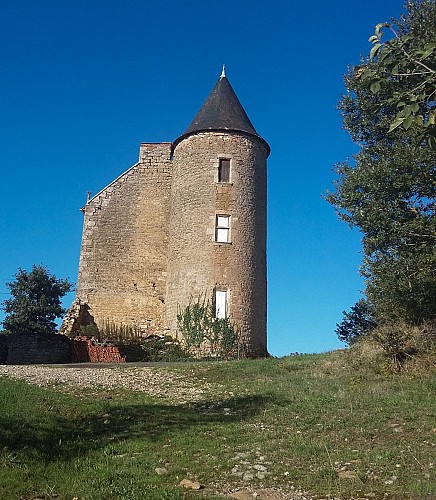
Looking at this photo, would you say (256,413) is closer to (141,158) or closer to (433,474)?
(433,474)

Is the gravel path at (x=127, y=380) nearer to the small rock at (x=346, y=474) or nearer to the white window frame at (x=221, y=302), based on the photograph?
the small rock at (x=346, y=474)

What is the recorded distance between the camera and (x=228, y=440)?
9164 millimetres

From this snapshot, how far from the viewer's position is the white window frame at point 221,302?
24344mm

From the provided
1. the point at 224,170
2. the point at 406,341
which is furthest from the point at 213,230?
the point at 406,341

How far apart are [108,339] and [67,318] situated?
106 inches

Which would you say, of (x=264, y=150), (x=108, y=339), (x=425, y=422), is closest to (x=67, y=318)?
(x=108, y=339)

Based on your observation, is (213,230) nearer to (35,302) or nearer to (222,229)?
(222,229)

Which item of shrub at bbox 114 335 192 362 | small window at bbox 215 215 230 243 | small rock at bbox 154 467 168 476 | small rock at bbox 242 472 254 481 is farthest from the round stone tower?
small rock at bbox 242 472 254 481

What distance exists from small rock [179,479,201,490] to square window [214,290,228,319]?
55.4 feet

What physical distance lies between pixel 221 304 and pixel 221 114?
882 centimetres

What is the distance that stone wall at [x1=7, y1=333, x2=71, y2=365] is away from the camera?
74.9 feet

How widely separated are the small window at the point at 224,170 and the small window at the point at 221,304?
16.5 feet

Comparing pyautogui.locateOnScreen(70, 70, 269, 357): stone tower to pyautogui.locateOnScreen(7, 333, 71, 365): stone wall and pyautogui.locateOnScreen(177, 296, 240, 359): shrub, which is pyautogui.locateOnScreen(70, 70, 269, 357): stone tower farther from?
pyautogui.locateOnScreen(7, 333, 71, 365): stone wall

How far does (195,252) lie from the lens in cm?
2502
